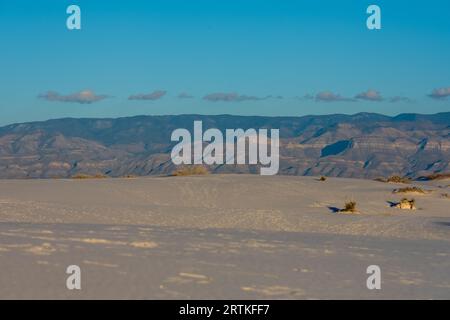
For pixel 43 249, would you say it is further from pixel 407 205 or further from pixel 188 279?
pixel 407 205

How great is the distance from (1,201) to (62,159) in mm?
144440

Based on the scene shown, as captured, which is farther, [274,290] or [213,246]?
[213,246]

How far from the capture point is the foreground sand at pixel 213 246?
7590 mm

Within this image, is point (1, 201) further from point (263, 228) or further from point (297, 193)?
point (297, 193)

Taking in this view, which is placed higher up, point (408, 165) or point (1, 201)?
point (408, 165)

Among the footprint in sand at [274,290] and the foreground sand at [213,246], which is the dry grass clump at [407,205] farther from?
the footprint in sand at [274,290]

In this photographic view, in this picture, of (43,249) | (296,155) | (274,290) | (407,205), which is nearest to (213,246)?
(43,249)

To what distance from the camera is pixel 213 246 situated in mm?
10906

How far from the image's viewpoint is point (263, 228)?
15.9 m

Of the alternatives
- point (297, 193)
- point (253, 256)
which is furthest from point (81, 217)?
point (297, 193)

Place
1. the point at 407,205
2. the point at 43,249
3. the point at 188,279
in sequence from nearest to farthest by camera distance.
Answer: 1. the point at 188,279
2. the point at 43,249
3. the point at 407,205

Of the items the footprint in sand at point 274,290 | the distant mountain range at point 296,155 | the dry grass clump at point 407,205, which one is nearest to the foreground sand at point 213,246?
the footprint in sand at point 274,290

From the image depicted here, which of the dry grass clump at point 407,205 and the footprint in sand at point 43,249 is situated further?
the dry grass clump at point 407,205

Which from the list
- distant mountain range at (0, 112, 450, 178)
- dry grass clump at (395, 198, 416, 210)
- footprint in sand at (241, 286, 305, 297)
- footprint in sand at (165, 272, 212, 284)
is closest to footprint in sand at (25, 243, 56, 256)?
footprint in sand at (165, 272, 212, 284)
